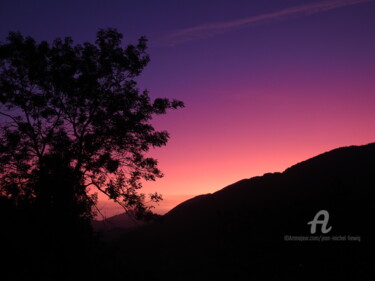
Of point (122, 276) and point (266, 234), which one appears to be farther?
point (266, 234)

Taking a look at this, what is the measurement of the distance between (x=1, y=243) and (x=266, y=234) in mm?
79568

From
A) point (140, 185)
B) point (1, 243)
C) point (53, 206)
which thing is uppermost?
point (140, 185)

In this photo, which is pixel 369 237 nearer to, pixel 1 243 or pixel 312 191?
pixel 312 191

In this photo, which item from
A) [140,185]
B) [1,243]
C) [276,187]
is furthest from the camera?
[276,187]

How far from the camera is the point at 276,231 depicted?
8412 centimetres

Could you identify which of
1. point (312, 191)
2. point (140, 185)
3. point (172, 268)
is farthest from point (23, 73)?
point (312, 191)

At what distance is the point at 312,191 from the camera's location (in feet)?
347

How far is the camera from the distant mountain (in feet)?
204

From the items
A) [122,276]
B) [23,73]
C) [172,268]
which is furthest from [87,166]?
[172,268]

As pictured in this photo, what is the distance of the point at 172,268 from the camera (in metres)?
102

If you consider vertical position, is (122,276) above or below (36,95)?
below

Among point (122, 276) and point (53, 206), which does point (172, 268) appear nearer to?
point (122, 276)

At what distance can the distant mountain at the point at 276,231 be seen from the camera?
6203 centimetres

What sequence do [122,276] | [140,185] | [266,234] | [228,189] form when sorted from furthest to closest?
[228,189], [266,234], [122,276], [140,185]
